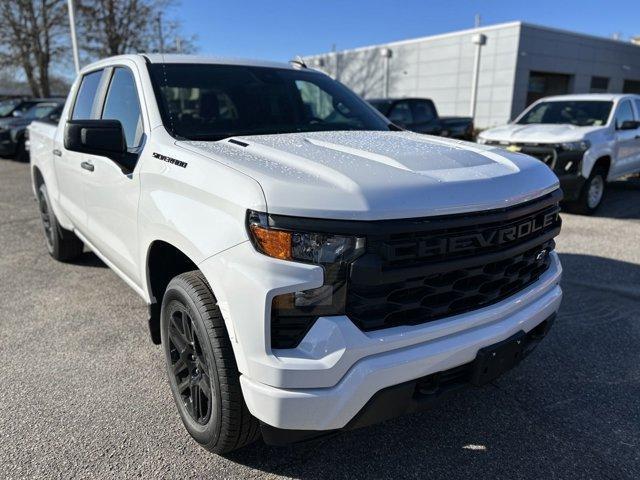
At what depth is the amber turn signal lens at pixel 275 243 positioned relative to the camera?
1.80 metres

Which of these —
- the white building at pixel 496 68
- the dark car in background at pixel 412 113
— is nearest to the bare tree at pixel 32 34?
the white building at pixel 496 68

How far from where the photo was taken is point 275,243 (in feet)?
5.94

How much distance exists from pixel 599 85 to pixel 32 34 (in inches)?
1223

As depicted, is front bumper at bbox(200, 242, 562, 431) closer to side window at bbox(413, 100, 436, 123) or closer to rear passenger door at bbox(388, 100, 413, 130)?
rear passenger door at bbox(388, 100, 413, 130)

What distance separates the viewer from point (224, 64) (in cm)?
347

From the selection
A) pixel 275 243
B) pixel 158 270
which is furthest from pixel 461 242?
pixel 158 270

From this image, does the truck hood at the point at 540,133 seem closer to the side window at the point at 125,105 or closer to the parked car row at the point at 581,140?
the parked car row at the point at 581,140

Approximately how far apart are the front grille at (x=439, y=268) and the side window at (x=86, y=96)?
294 cm

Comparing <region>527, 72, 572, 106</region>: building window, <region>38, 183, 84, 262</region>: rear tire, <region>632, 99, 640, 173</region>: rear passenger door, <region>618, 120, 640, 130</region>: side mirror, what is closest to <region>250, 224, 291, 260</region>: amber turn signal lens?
<region>38, 183, 84, 262</region>: rear tire

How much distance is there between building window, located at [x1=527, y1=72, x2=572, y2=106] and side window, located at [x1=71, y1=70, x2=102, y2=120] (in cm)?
2536

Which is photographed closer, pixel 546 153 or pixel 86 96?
pixel 86 96

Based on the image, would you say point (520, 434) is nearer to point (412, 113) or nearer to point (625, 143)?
→ point (625, 143)

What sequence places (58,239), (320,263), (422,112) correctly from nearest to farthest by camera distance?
(320,263) → (58,239) → (422,112)

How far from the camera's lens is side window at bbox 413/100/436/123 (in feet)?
36.2
